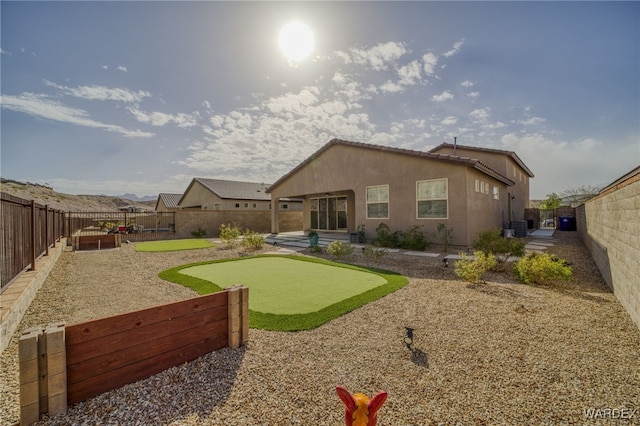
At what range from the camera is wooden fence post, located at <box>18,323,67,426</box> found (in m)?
2.01

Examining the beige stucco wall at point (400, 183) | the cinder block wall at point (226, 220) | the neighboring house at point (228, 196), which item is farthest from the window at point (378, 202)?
the neighboring house at point (228, 196)

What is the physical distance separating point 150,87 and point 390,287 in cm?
1164

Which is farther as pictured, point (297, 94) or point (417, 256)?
point (297, 94)

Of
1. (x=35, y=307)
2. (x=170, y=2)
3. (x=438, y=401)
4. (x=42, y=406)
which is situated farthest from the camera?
(x=170, y=2)

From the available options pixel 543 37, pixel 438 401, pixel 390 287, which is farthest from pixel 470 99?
pixel 438 401

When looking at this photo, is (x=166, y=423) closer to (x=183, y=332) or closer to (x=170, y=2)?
(x=183, y=332)

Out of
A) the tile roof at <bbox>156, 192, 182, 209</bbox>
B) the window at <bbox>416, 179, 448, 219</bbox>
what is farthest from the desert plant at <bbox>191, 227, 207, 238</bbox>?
the tile roof at <bbox>156, 192, 182, 209</bbox>

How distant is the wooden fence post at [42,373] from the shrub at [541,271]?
7.88 m

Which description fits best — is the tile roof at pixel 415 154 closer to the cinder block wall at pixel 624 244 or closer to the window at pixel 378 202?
the window at pixel 378 202

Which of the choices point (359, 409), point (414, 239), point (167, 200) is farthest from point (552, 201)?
point (167, 200)

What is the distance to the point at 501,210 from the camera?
15367 mm

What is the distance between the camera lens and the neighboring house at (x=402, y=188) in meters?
10.7

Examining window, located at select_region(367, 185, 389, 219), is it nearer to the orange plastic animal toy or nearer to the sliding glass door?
the sliding glass door


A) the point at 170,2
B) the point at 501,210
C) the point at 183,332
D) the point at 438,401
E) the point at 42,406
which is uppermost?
the point at 170,2
